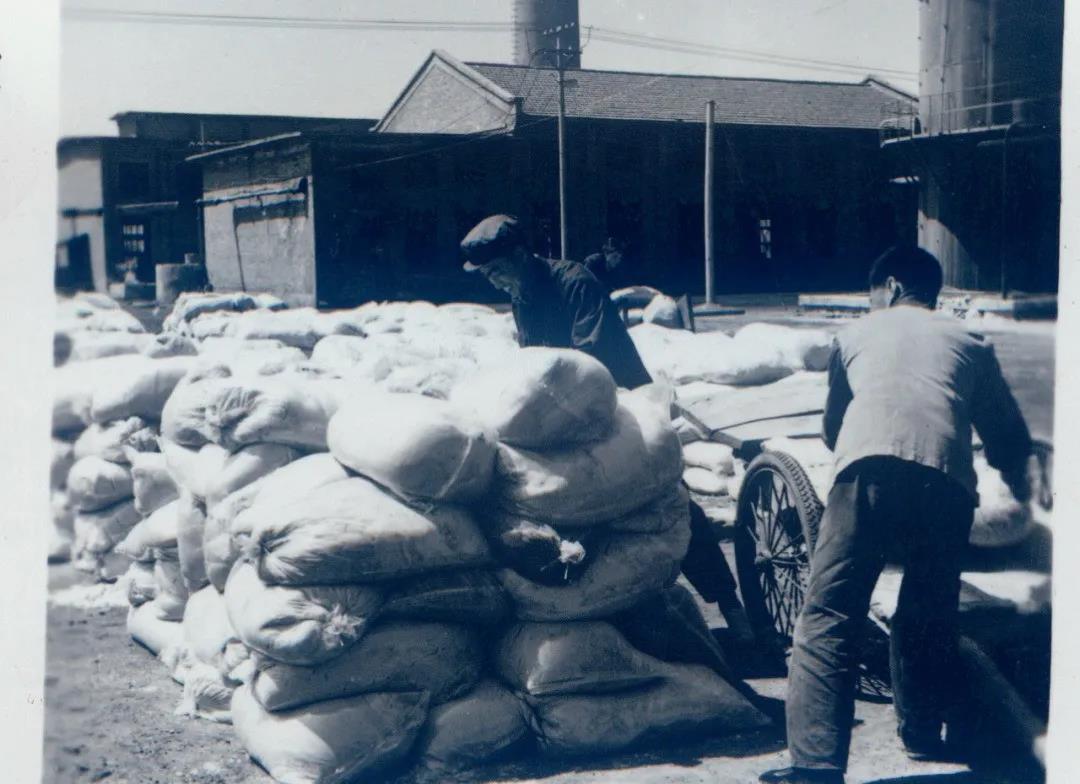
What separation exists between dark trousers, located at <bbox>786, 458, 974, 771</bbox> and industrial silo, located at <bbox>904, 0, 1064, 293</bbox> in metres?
0.65

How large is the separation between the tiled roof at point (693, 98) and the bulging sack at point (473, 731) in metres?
4.47

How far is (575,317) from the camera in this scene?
3902 millimetres

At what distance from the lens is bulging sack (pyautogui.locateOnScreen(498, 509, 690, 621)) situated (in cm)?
308

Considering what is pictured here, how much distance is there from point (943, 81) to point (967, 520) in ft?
10.6

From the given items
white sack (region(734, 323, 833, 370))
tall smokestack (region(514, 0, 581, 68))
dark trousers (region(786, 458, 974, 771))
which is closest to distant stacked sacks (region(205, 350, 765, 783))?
dark trousers (region(786, 458, 974, 771))

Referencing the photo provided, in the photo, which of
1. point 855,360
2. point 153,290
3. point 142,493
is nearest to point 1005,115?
point 855,360

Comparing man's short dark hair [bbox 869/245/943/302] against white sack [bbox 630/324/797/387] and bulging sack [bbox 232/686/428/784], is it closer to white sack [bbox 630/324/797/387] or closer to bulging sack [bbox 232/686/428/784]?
bulging sack [bbox 232/686/428/784]

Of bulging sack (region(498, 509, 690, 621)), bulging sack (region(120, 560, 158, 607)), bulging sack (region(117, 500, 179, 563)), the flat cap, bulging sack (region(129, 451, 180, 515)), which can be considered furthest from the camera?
bulging sack (region(129, 451, 180, 515))

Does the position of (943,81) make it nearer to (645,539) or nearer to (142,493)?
(645,539)

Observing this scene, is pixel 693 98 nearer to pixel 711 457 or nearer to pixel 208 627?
pixel 711 457

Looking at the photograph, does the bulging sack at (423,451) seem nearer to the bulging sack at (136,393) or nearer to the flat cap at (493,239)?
the flat cap at (493,239)

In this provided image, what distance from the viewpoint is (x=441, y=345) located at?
6914 mm

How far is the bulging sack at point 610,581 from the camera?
10.1 ft

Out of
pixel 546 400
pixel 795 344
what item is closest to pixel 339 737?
pixel 546 400
